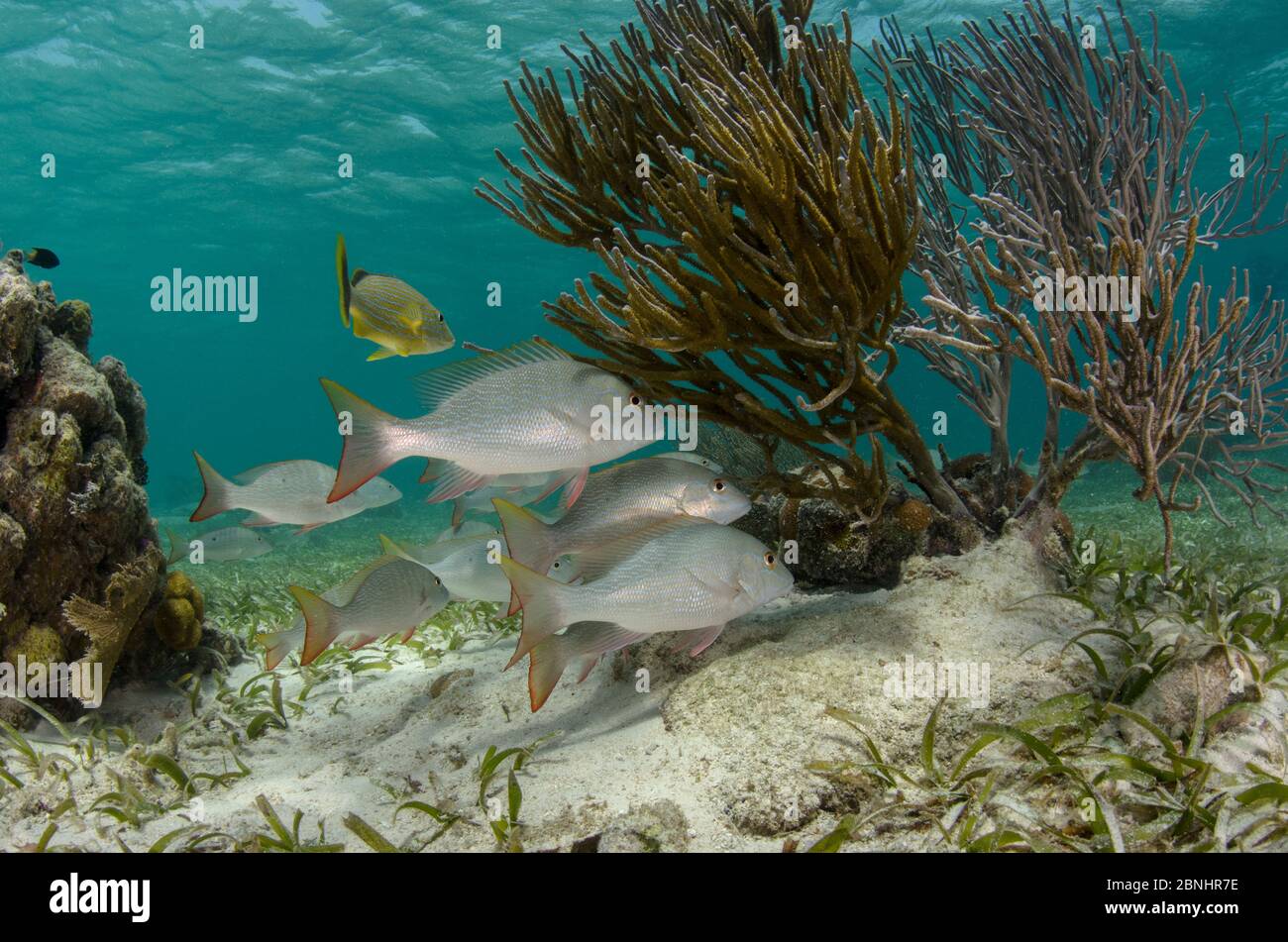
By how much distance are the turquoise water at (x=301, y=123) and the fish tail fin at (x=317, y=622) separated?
8825 millimetres

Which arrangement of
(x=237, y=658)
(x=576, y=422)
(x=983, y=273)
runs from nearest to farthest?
1. (x=576, y=422)
2. (x=983, y=273)
3. (x=237, y=658)

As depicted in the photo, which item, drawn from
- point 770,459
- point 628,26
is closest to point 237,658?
point 770,459

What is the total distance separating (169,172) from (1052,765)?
34.5 m

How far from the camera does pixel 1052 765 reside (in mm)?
2303

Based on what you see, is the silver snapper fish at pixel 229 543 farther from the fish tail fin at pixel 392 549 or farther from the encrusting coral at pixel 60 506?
the fish tail fin at pixel 392 549

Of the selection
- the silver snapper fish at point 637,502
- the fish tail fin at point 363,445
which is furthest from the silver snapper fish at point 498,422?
the silver snapper fish at point 637,502

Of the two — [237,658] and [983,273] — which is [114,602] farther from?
[983,273]

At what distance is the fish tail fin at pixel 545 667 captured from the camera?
2.60 metres

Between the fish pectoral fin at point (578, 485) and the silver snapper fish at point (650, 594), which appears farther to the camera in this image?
the fish pectoral fin at point (578, 485)

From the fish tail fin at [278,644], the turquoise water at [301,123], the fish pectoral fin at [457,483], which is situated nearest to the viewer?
the fish pectoral fin at [457,483]

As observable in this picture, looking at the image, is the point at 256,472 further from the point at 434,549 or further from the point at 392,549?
the point at 434,549

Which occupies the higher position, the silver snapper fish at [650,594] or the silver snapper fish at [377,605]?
the silver snapper fish at [650,594]

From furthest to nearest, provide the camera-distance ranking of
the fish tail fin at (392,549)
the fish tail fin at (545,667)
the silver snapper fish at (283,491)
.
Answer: the silver snapper fish at (283,491) < the fish tail fin at (392,549) < the fish tail fin at (545,667)

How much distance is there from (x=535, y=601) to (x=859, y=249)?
1972 millimetres
